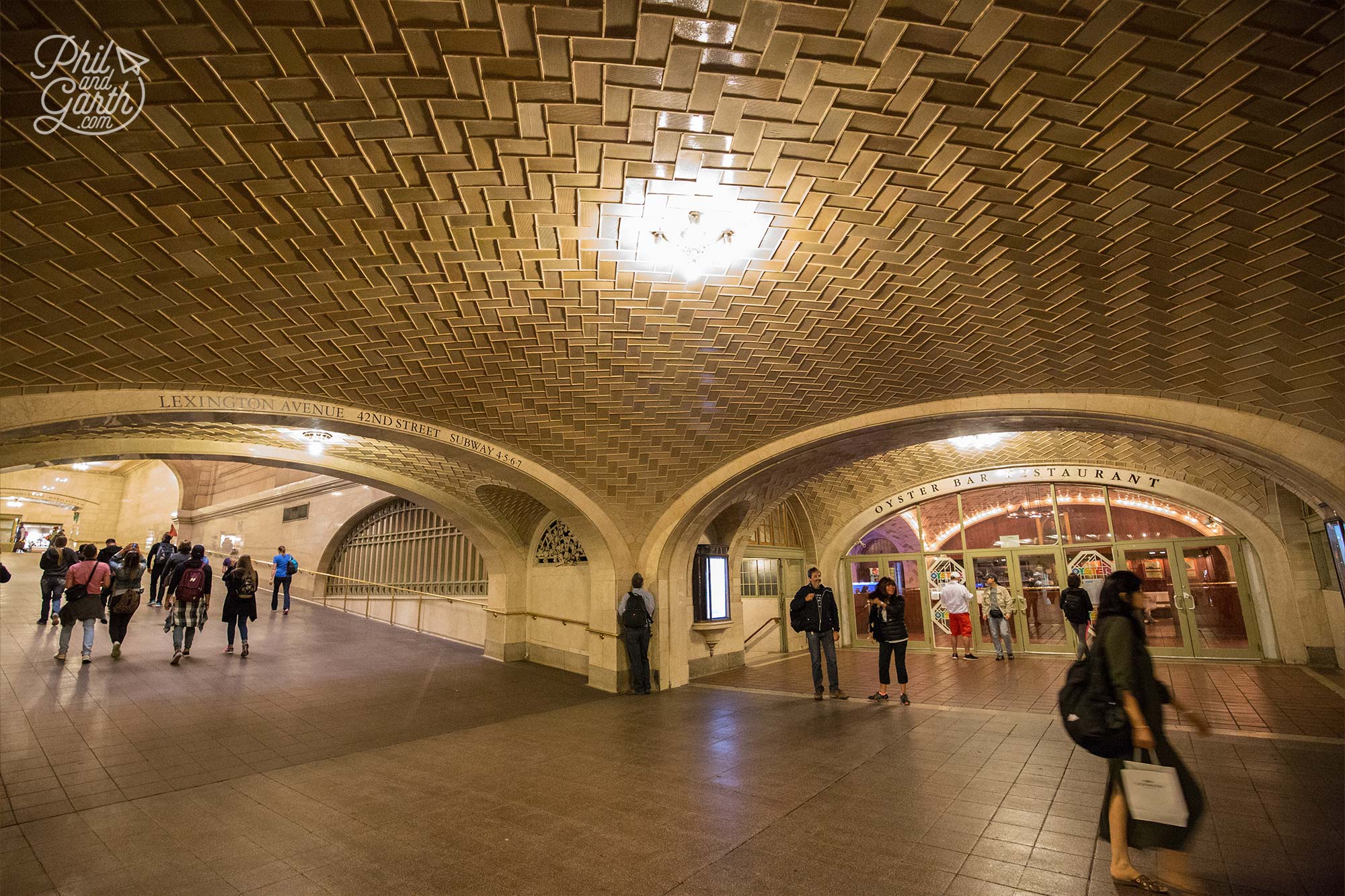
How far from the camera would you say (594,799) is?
3.78 m

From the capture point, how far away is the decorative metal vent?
974 cm

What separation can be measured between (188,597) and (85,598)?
960mm

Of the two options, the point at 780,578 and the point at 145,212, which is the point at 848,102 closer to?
the point at 145,212

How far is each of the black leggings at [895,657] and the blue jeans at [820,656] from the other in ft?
1.73

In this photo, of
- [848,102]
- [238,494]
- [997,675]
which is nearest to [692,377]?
[848,102]

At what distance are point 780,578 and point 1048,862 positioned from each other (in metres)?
A: 9.45

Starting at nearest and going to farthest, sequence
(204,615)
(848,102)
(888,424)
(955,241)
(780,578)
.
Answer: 1. (848,102)
2. (955,241)
3. (888,424)
4. (204,615)
5. (780,578)

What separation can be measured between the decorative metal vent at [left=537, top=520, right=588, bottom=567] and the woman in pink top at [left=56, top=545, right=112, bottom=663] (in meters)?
5.55

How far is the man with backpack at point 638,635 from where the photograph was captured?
307 inches

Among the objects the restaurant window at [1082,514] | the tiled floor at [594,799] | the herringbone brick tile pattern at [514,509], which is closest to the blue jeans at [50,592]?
the tiled floor at [594,799]

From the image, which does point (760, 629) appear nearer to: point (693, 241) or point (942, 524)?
point (942, 524)

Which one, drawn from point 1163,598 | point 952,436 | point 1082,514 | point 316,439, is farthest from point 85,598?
point 1163,598

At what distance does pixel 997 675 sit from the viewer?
27.9ft

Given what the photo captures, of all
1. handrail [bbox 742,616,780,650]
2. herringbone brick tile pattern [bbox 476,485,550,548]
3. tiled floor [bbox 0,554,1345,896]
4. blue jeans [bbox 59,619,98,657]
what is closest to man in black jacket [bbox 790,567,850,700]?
tiled floor [bbox 0,554,1345,896]
